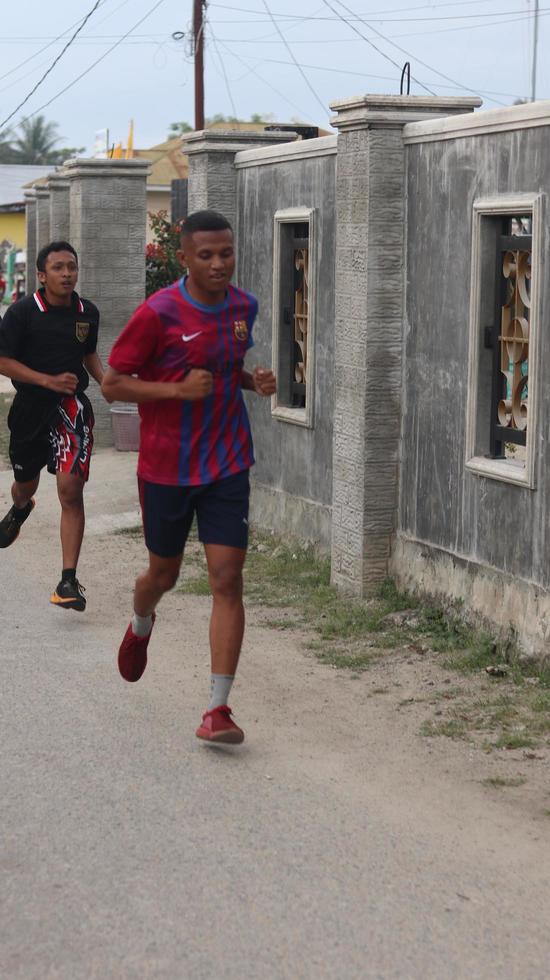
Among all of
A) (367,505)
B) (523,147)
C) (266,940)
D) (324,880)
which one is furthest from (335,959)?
(367,505)

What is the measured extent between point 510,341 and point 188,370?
2.44 metres

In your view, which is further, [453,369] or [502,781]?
[453,369]

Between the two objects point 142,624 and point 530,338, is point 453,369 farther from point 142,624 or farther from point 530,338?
point 142,624

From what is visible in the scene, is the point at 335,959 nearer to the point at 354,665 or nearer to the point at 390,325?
the point at 354,665

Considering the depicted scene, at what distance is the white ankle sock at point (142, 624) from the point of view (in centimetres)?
679

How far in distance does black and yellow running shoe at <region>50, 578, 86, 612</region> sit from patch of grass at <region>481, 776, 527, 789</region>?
330 cm

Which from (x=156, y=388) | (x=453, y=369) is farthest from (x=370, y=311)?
(x=156, y=388)

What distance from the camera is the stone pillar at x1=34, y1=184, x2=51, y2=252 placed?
2541cm

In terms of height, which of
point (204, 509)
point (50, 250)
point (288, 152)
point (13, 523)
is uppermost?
point (288, 152)

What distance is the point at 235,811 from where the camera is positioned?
5.62 metres

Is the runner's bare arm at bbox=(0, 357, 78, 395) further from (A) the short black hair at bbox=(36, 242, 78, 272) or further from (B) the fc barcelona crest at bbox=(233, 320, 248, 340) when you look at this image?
(B) the fc barcelona crest at bbox=(233, 320, 248, 340)

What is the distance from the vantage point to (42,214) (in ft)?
84.6

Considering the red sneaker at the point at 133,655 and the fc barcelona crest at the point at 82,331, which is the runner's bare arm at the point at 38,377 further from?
the red sneaker at the point at 133,655

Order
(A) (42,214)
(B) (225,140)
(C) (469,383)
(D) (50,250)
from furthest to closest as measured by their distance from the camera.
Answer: (A) (42,214) → (B) (225,140) → (D) (50,250) → (C) (469,383)
